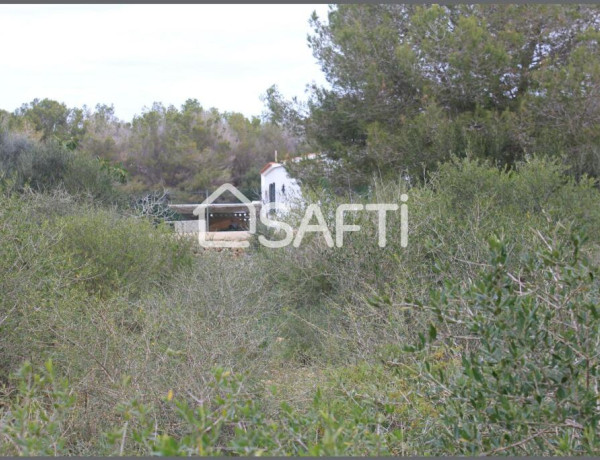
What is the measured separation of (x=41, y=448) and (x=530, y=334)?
1.59m

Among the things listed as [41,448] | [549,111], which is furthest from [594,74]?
[41,448]

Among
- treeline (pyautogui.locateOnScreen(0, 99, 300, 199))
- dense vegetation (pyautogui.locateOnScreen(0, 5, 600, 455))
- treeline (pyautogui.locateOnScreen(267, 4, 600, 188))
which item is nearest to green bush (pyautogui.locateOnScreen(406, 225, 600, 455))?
dense vegetation (pyautogui.locateOnScreen(0, 5, 600, 455))

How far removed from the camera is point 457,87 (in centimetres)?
1300

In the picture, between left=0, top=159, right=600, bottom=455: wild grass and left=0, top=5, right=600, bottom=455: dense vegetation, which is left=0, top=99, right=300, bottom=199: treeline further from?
left=0, top=159, right=600, bottom=455: wild grass

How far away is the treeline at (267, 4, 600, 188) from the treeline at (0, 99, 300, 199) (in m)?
17.4

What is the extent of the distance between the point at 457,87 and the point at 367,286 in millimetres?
8342

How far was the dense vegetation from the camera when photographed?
2328mm

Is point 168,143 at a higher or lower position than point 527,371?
higher

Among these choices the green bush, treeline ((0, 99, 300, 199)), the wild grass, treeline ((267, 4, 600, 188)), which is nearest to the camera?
the green bush

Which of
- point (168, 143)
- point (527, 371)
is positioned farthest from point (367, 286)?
point (168, 143)

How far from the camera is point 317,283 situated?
7906mm

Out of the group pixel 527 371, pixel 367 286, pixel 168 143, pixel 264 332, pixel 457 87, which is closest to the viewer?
pixel 527 371

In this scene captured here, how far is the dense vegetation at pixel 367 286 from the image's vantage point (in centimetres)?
233

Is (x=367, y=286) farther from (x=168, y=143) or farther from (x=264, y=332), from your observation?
(x=168, y=143)
